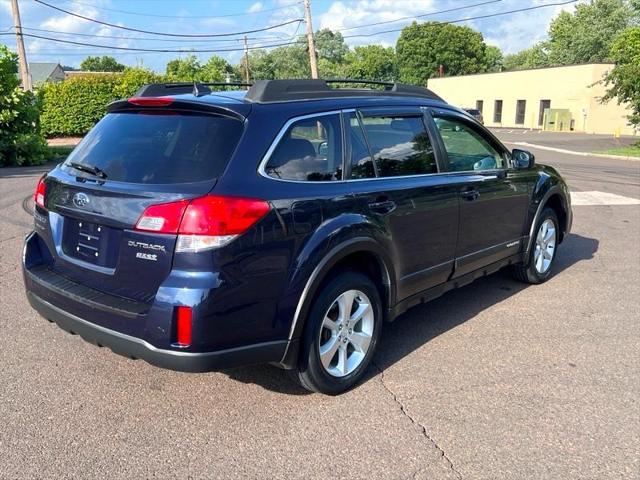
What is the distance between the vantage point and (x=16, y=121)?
1700 centimetres

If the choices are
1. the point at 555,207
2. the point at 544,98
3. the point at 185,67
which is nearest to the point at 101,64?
the point at 185,67

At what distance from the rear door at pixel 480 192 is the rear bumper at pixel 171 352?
2.04m

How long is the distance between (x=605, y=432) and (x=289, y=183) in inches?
87.6

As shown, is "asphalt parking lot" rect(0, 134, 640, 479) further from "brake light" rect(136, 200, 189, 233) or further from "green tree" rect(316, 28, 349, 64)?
"green tree" rect(316, 28, 349, 64)

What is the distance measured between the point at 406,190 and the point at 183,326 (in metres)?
1.83

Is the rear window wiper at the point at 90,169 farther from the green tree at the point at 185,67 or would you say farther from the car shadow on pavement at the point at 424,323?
the green tree at the point at 185,67

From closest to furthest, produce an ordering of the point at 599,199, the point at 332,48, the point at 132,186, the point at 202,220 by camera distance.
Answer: the point at 202,220
the point at 132,186
the point at 599,199
the point at 332,48

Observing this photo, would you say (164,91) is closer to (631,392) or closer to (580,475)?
(580,475)

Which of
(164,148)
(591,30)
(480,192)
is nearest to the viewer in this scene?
(164,148)

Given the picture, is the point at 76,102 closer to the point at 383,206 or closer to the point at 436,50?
the point at 383,206

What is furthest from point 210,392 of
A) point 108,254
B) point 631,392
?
point 631,392

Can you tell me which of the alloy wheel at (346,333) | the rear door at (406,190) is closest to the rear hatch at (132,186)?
the rear door at (406,190)

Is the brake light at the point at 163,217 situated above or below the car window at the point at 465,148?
below

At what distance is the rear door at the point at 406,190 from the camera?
148 inches
